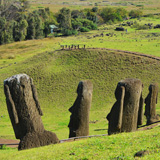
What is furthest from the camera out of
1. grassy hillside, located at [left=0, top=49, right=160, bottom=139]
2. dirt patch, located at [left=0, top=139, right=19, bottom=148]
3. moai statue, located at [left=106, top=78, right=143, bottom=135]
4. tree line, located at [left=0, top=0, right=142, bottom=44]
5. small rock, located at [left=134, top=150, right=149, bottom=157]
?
tree line, located at [left=0, top=0, right=142, bottom=44]

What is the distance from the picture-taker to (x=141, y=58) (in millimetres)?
31594

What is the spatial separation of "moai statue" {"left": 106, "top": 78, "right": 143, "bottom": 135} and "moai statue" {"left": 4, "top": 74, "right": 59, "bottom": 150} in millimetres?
2517

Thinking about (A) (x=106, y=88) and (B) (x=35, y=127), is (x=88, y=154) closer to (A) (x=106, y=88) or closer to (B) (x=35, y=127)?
(B) (x=35, y=127)

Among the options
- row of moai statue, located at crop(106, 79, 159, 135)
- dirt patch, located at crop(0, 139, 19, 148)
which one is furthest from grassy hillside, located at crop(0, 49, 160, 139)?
row of moai statue, located at crop(106, 79, 159, 135)

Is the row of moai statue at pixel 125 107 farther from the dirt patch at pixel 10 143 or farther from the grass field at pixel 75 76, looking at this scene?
the grass field at pixel 75 76

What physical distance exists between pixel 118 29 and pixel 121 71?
118 feet

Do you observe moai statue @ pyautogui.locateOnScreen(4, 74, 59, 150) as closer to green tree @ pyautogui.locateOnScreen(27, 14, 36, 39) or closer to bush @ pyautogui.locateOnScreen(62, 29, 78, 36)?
green tree @ pyautogui.locateOnScreen(27, 14, 36, 39)

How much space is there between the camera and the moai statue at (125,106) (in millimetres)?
12375

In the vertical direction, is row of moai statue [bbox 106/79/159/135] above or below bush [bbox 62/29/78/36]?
above

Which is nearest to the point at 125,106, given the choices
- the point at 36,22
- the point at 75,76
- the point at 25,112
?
the point at 25,112

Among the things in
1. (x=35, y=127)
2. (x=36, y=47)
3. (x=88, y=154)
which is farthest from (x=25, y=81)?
(x=36, y=47)

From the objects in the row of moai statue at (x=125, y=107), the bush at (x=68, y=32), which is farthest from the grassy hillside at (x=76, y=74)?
the bush at (x=68, y=32)

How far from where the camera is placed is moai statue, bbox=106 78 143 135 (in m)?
12.4

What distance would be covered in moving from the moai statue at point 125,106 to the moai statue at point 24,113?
252 cm
